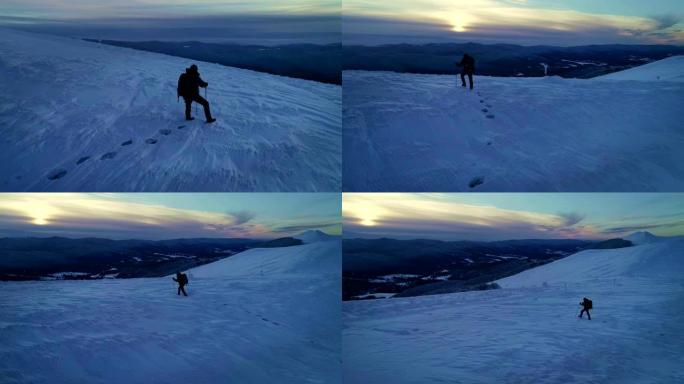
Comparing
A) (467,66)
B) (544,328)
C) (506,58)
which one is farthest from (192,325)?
(506,58)

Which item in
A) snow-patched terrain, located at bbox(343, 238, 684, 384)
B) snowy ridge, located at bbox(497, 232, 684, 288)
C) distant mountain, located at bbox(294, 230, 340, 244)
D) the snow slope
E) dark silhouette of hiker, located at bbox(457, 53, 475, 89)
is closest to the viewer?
snow-patched terrain, located at bbox(343, 238, 684, 384)

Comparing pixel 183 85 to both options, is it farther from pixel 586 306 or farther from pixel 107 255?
pixel 586 306

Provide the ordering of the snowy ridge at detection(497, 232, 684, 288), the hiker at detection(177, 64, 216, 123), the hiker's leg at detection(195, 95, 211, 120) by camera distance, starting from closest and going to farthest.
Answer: the hiker at detection(177, 64, 216, 123) < the hiker's leg at detection(195, 95, 211, 120) < the snowy ridge at detection(497, 232, 684, 288)

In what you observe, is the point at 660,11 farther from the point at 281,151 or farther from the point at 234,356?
the point at 234,356

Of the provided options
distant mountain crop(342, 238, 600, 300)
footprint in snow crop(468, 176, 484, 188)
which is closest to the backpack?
distant mountain crop(342, 238, 600, 300)

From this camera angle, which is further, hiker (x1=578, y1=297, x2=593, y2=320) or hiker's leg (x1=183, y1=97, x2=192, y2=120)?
hiker (x1=578, y1=297, x2=593, y2=320)

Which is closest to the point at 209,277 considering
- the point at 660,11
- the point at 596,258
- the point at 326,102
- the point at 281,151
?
the point at 281,151

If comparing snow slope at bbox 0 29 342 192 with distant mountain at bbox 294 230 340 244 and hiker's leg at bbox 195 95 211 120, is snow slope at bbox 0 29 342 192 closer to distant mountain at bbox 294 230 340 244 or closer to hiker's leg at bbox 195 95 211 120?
hiker's leg at bbox 195 95 211 120
